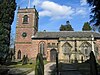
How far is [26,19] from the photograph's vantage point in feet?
177

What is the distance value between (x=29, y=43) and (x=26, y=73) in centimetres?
2826

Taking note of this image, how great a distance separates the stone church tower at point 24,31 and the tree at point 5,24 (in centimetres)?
1977

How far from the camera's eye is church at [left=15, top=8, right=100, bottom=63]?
49.8 metres

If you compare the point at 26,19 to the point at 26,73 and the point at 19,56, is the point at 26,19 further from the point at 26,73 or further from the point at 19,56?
the point at 26,73

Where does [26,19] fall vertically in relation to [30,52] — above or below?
above

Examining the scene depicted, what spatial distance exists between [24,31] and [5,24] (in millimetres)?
22442

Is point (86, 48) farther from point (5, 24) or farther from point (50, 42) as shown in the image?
point (5, 24)

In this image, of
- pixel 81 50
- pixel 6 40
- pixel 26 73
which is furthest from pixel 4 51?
pixel 81 50

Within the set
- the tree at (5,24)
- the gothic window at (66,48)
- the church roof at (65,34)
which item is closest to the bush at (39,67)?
the tree at (5,24)

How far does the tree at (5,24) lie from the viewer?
1163 inches

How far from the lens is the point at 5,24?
3078 centimetres

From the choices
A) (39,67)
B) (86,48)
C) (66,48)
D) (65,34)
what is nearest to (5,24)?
(39,67)

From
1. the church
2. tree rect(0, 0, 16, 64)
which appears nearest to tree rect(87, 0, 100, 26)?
tree rect(0, 0, 16, 64)

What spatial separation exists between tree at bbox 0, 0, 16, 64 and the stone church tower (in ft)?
64.9
